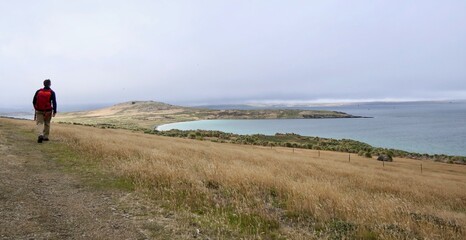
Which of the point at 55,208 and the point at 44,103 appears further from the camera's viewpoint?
the point at 44,103

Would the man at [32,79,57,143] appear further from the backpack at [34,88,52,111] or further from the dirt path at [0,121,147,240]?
the dirt path at [0,121,147,240]

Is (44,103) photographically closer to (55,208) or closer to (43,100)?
(43,100)

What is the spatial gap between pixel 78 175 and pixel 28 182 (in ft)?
4.79

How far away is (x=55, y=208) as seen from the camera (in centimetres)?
652

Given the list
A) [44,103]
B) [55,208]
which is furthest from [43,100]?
[55,208]

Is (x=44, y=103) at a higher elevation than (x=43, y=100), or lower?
lower

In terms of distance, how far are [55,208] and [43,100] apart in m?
10.6

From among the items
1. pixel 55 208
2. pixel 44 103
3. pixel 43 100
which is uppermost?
pixel 43 100

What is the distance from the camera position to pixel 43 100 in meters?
15.2

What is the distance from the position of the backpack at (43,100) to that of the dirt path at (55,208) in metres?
5.79

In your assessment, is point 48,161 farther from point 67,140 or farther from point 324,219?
point 324,219

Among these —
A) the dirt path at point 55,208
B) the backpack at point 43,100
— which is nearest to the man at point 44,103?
the backpack at point 43,100

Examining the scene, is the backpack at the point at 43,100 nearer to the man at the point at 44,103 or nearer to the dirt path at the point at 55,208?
the man at the point at 44,103

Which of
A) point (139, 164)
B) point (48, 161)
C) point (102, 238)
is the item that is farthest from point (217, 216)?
point (48, 161)
